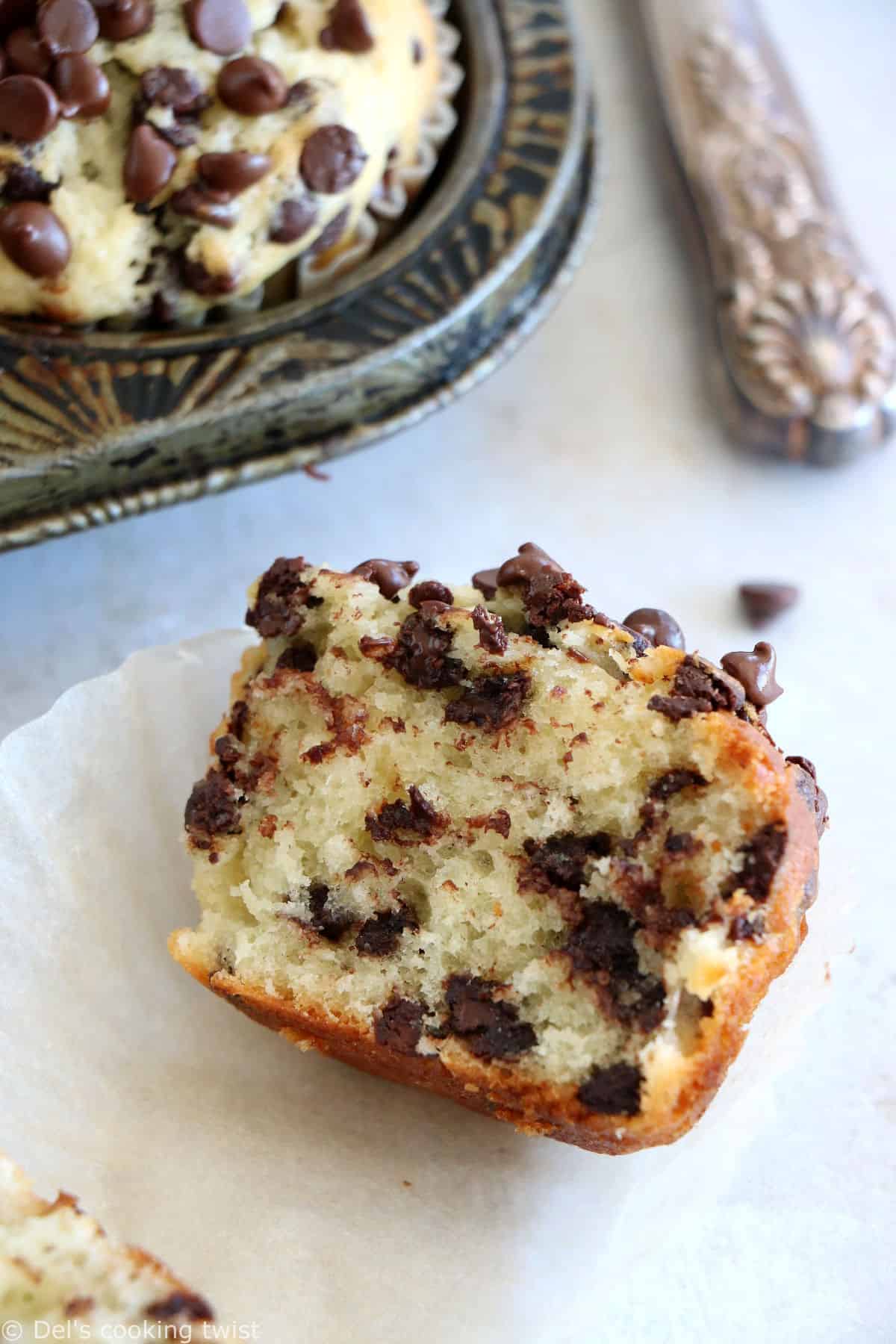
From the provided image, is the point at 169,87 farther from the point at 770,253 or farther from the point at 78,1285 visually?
the point at 78,1285

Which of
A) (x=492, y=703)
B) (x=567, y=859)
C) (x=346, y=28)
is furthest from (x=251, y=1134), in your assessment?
(x=346, y=28)

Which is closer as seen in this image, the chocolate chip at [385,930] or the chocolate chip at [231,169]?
the chocolate chip at [385,930]

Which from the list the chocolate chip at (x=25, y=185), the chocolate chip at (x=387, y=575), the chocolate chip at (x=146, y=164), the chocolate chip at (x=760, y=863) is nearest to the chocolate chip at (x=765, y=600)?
the chocolate chip at (x=387, y=575)

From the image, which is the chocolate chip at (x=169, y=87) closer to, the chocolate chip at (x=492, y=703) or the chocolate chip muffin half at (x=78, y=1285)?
the chocolate chip at (x=492, y=703)

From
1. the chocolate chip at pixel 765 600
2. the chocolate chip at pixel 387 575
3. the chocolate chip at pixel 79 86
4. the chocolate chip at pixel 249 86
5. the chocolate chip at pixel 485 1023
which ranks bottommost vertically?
the chocolate chip at pixel 485 1023

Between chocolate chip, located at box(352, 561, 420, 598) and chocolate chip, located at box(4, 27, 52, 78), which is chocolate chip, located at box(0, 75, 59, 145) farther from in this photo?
chocolate chip, located at box(352, 561, 420, 598)

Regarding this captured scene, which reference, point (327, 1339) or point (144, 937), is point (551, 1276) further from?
point (144, 937)

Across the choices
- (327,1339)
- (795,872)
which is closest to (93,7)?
(795,872)
